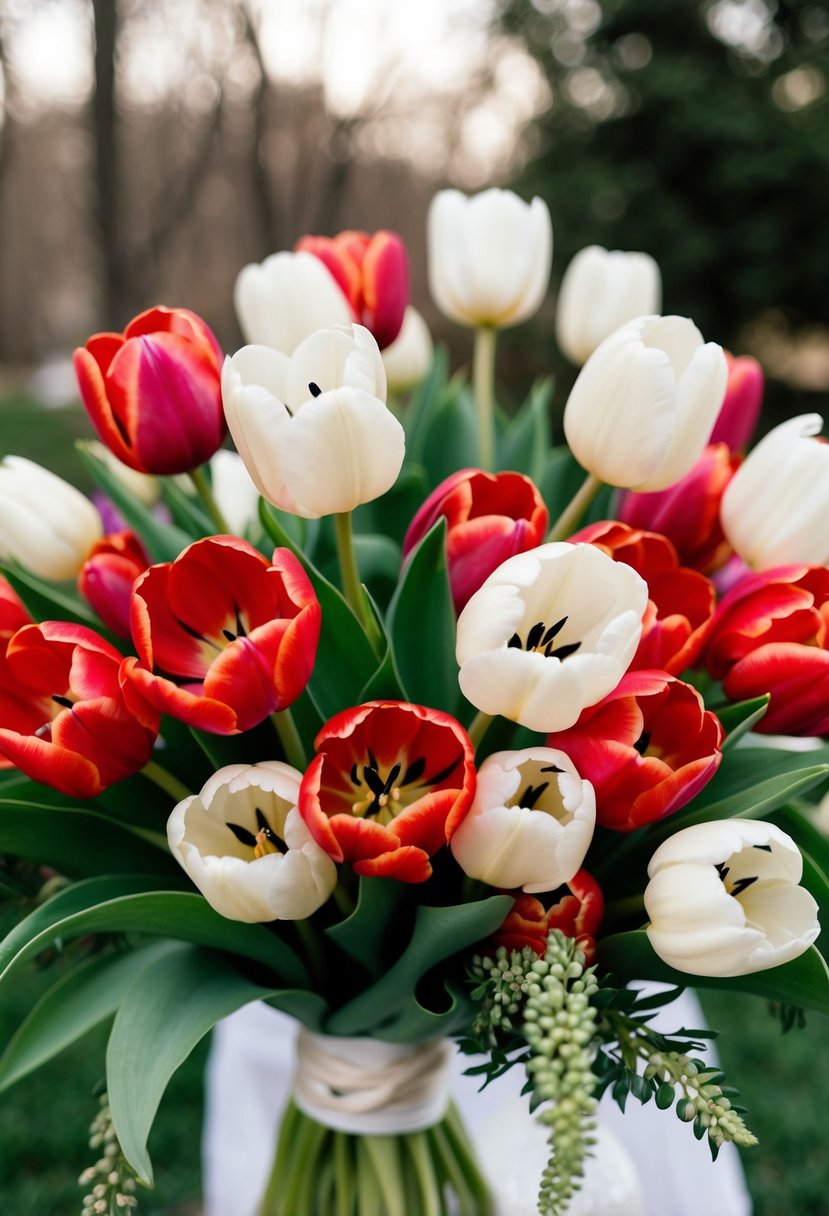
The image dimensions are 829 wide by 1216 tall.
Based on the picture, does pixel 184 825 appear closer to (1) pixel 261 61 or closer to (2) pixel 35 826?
(2) pixel 35 826

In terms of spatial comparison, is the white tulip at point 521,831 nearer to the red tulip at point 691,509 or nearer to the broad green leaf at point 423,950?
the broad green leaf at point 423,950

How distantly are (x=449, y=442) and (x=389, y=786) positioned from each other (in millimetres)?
323

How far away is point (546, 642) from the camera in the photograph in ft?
1.64

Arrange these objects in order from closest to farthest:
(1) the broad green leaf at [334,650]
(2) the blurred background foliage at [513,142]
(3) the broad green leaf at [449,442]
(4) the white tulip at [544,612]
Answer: (4) the white tulip at [544,612], (1) the broad green leaf at [334,650], (3) the broad green leaf at [449,442], (2) the blurred background foliage at [513,142]

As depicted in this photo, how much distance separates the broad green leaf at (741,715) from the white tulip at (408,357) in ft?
1.36

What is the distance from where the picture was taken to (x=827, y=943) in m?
0.55

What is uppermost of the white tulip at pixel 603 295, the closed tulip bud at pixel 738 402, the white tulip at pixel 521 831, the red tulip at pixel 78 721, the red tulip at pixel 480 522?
the white tulip at pixel 603 295

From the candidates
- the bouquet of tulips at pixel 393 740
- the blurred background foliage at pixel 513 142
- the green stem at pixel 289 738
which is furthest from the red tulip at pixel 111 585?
the blurred background foliage at pixel 513 142

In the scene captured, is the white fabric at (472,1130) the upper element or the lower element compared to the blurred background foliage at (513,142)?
lower

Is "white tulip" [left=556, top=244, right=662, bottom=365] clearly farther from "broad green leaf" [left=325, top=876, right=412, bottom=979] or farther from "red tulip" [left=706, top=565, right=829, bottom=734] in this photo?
"broad green leaf" [left=325, top=876, right=412, bottom=979]

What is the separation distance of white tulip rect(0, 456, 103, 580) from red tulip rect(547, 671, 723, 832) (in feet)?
0.98

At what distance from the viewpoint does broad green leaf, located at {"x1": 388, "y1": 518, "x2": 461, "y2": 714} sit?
553 mm

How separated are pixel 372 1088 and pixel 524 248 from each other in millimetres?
534

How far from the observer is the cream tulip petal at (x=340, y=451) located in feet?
1.47
